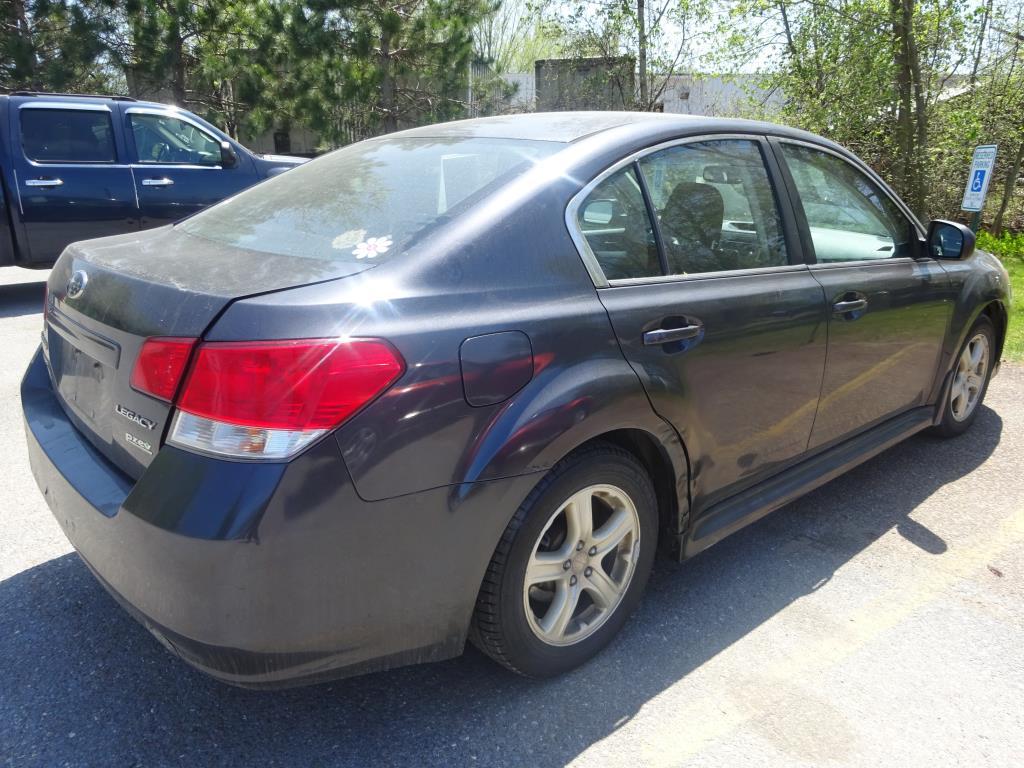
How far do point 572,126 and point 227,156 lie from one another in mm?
7156

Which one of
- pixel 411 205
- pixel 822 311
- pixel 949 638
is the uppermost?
pixel 411 205

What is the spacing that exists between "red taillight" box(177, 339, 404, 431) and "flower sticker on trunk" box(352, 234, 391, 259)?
1.18 ft

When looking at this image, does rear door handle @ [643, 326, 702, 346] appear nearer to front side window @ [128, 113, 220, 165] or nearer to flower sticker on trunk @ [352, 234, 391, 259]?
flower sticker on trunk @ [352, 234, 391, 259]

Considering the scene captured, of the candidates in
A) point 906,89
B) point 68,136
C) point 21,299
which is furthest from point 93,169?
point 906,89

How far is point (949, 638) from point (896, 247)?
5.74 feet

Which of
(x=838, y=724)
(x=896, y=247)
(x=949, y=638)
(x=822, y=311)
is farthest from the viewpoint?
(x=896, y=247)

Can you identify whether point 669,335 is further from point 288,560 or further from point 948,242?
point 948,242

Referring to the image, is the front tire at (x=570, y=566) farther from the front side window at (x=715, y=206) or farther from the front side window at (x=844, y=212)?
the front side window at (x=844, y=212)

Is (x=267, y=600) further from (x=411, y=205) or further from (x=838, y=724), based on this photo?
(x=838, y=724)

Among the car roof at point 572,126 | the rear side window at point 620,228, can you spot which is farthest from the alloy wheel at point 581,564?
the car roof at point 572,126

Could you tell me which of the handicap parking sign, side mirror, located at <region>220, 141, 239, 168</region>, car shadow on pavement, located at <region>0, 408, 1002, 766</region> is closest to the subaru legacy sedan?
car shadow on pavement, located at <region>0, 408, 1002, 766</region>

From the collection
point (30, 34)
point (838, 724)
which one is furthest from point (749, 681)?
point (30, 34)

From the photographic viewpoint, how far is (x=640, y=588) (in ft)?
8.43

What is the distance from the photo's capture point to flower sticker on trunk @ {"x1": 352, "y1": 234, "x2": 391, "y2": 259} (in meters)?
2.05
